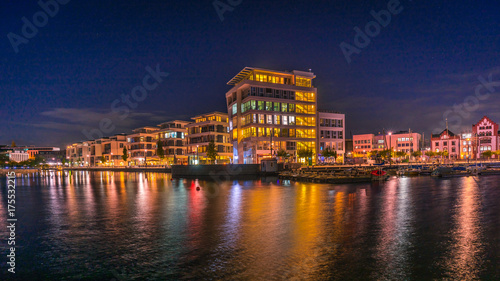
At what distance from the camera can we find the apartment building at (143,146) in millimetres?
140875

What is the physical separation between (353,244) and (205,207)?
14027 mm

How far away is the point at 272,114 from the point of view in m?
84.0

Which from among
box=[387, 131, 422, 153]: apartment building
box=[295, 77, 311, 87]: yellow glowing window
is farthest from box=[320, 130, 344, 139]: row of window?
box=[387, 131, 422, 153]: apartment building

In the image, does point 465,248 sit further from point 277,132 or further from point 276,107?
point 276,107

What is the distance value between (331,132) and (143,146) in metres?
88.2

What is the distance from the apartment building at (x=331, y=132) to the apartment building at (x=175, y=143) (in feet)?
184

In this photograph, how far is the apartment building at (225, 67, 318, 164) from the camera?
81875mm

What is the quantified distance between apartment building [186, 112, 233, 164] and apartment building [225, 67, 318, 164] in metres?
15.6

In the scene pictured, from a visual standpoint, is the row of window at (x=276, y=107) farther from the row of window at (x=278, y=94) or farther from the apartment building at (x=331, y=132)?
the apartment building at (x=331, y=132)

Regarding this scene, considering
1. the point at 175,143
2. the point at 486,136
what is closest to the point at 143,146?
the point at 175,143

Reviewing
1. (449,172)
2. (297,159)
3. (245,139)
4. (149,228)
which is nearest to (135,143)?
(245,139)

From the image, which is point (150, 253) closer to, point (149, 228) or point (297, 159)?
point (149, 228)

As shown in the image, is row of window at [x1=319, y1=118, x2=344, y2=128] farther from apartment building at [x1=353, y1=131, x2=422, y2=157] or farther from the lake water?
the lake water

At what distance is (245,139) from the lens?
84.5m
